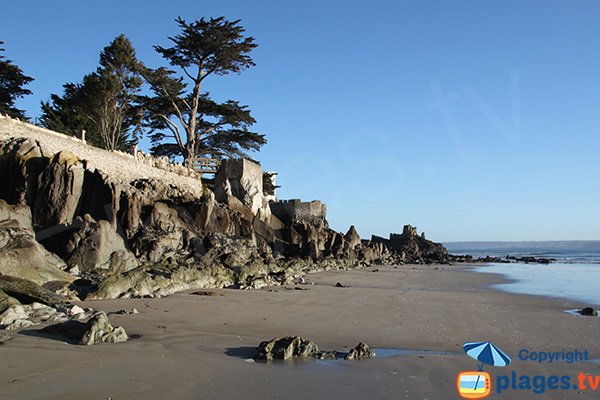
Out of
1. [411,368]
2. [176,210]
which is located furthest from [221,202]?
[411,368]

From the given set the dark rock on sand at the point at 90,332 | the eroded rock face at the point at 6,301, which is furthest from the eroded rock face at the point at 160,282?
the dark rock on sand at the point at 90,332

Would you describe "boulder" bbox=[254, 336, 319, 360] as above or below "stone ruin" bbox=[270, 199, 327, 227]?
below

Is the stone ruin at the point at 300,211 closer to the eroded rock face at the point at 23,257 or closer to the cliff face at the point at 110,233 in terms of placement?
the cliff face at the point at 110,233

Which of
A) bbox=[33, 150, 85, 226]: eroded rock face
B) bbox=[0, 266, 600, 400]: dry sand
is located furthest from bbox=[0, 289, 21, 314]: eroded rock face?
bbox=[33, 150, 85, 226]: eroded rock face

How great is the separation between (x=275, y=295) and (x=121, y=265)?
4.90 m

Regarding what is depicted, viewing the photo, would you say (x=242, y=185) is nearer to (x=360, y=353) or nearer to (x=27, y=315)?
(x=27, y=315)

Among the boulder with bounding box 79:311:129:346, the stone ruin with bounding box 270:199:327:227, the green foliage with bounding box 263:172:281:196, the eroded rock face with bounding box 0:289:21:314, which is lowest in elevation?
the boulder with bounding box 79:311:129:346

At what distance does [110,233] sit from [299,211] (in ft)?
83.0

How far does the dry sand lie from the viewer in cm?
501

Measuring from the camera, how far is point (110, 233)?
15.8 m

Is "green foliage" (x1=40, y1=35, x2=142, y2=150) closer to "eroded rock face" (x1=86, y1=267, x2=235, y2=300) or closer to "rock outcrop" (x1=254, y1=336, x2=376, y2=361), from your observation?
"eroded rock face" (x1=86, y1=267, x2=235, y2=300)

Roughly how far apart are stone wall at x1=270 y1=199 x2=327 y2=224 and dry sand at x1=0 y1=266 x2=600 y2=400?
88.6 feet

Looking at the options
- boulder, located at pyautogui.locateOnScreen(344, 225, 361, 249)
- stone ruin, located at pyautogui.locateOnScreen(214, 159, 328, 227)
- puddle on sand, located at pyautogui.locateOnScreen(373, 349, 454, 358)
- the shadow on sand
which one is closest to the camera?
the shadow on sand

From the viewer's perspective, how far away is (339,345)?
7.48 metres
